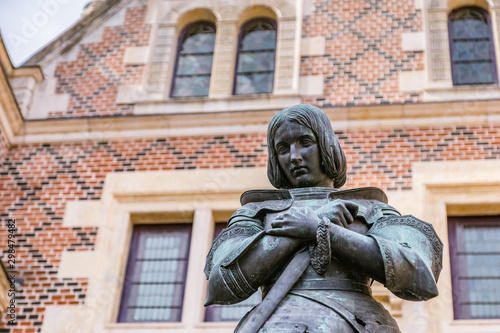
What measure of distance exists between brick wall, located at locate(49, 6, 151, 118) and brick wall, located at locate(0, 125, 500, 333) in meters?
0.57

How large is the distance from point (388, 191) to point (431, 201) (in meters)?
0.46

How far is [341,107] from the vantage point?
32.1ft

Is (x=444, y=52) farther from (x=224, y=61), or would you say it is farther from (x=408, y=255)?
(x=408, y=255)

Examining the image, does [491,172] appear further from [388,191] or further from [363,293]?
[363,293]

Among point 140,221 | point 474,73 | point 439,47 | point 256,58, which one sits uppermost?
point 256,58

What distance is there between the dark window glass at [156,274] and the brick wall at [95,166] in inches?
20.0

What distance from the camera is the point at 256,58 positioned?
10.8 meters

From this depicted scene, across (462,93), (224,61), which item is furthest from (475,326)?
(224,61)

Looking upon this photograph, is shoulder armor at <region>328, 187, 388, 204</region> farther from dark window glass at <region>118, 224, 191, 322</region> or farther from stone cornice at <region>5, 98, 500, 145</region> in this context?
stone cornice at <region>5, 98, 500, 145</region>

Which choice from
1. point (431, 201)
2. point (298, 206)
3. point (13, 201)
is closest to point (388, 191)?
point (431, 201)

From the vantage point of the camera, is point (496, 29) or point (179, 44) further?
point (179, 44)

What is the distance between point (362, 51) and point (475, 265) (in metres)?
2.98

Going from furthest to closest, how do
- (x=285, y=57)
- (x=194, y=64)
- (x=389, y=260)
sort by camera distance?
(x=194, y=64) < (x=285, y=57) < (x=389, y=260)

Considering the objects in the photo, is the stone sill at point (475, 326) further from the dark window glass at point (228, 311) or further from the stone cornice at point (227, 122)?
the stone cornice at point (227, 122)
